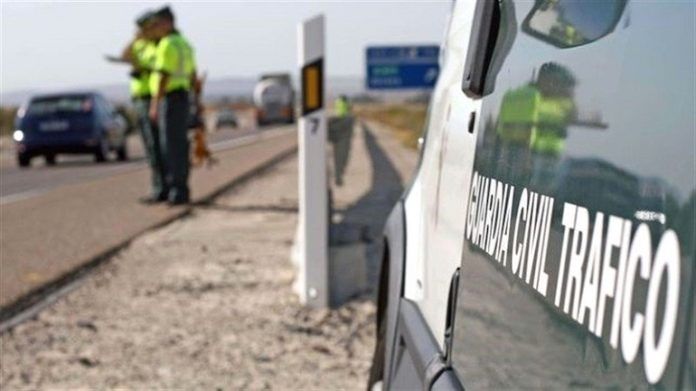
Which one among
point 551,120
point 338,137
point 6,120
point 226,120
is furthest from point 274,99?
point 551,120

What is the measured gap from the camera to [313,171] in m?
8.41

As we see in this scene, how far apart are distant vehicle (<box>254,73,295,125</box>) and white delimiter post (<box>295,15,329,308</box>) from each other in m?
75.5

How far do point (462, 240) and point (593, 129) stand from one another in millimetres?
1100

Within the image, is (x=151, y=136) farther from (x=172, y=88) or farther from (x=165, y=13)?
(x=165, y=13)

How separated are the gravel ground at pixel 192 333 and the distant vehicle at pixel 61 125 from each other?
17.2 metres

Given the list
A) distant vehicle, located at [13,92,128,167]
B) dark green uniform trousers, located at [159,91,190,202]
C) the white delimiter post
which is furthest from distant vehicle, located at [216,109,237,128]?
the white delimiter post

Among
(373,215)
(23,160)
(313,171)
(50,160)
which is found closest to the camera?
(313,171)

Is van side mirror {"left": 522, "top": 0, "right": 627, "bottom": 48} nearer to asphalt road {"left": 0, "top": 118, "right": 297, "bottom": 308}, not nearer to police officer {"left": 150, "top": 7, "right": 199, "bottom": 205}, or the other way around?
asphalt road {"left": 0, "top": 118, "right": 297, "bottom": 308}

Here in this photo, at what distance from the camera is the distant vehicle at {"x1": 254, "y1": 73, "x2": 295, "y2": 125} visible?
84312 millimetres

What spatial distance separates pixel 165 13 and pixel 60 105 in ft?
49.0

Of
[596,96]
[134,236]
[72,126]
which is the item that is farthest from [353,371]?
[72,126]

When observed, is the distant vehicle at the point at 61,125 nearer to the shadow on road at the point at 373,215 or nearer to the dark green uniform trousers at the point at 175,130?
the shadow on road at the point at 373,215

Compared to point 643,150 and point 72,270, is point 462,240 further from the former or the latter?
point 72,270

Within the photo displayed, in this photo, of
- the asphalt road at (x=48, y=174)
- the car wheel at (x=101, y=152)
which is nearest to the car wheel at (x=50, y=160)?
the asphalt road at (x=48, y=174)
